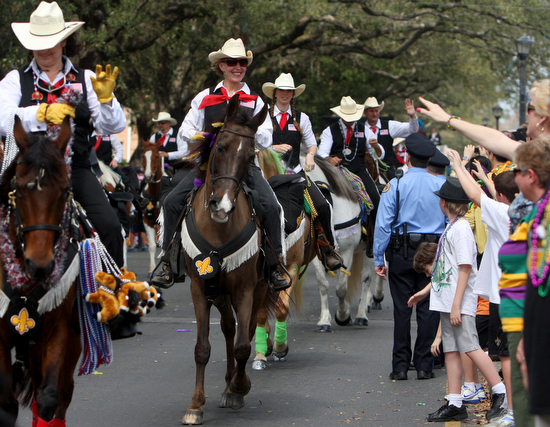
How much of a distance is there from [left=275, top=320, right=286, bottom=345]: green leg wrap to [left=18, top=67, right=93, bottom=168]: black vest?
3.68 m

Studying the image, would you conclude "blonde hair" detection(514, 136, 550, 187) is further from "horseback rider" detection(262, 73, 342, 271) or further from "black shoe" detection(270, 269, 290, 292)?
"horseback rider" detection(262, 73, 342, 271)

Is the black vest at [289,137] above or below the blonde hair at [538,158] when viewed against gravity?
above

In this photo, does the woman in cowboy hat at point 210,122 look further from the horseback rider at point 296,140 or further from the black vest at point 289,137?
the black vest at point 289,137

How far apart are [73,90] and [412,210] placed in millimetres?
4008

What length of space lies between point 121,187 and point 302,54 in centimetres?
1949

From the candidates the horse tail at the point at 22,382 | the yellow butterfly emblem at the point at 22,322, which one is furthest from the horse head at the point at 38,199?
the horse tail at the point at 22,382

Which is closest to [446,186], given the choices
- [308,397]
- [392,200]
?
[392,200]

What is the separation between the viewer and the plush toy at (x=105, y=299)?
4.91m

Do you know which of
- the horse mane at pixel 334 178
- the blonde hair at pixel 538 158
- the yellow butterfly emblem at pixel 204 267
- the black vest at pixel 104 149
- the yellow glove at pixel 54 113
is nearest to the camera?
the blonde hair at pixel 538 158

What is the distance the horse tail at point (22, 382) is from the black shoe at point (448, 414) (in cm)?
312

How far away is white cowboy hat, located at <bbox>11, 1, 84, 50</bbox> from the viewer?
5.20 meters

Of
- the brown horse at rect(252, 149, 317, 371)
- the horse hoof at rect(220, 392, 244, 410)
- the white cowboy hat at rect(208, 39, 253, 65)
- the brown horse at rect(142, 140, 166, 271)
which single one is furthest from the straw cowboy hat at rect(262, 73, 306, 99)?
the brown horse at rect(142, 140, 166, 271)

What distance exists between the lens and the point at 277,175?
27.6ft

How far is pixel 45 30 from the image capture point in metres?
5.31
